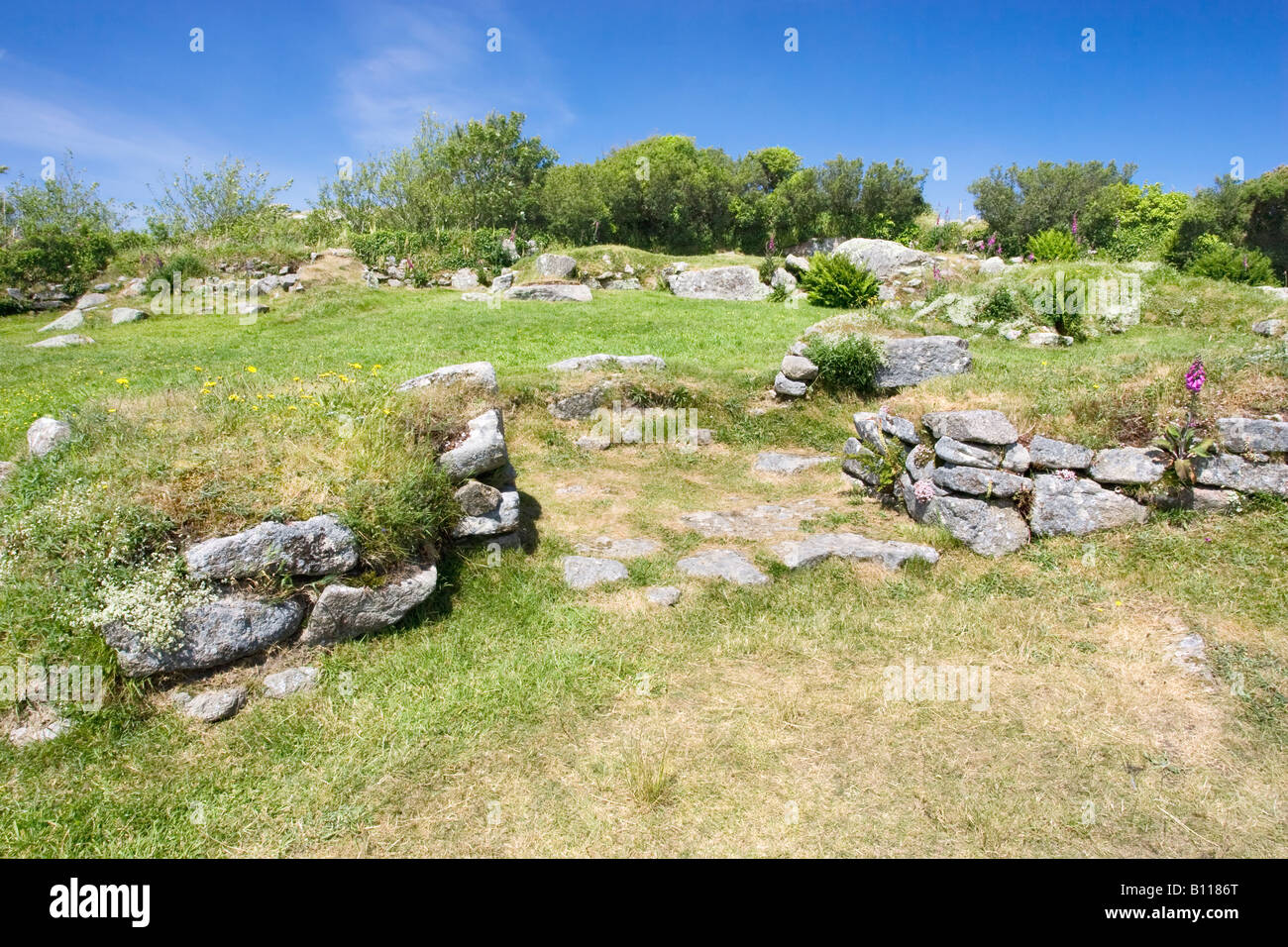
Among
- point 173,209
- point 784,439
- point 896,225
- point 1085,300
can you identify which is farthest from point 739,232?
point 784,439

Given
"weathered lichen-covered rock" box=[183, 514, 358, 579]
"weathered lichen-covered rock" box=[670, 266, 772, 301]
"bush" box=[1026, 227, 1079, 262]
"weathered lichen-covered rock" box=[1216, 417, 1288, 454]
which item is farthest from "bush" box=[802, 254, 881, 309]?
"weathered lichen-covered rock" box=[183, 514, 358, 579]

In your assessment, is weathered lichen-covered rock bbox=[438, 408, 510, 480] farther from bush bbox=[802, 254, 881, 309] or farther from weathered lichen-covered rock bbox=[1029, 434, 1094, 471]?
bush bbox=[802, 254, 881, 309]

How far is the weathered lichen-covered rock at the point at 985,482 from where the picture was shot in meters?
6.88

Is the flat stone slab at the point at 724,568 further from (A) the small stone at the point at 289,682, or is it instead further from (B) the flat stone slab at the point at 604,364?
(B) the flat stone slab at the point at 604,364

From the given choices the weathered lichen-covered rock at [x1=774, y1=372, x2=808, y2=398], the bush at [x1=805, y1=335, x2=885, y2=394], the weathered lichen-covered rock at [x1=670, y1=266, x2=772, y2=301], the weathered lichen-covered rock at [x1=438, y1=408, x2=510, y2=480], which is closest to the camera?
the weathered lichen-covered rock at [x1=438, y1=408, x2=510, y2=480]

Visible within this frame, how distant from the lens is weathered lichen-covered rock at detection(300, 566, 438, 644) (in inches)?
195

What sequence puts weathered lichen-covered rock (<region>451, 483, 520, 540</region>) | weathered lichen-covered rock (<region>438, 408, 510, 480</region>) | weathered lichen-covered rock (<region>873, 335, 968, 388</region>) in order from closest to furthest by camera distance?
weathered lichen-covered rock (<region>451, 483, 520, 540</region>) → weathered lichen-covered rock (<region>438, 408, 510, 480</region>) → weathered lichen-covered rock (<region>873, 335, 968, 388</region>)

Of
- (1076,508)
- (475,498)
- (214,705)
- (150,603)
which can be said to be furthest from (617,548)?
(1076,508)

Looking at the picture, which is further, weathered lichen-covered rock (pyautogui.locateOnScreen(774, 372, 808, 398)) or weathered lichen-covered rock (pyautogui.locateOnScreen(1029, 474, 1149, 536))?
weathered lichen-covered rock (pyautogui.locateOnScreen(774, 372, 808, 398))

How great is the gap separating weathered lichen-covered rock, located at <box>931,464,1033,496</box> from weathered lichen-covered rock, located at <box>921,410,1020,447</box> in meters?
0.34

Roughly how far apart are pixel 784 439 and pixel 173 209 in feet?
109

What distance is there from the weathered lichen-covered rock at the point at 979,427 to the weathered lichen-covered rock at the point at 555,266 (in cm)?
1686

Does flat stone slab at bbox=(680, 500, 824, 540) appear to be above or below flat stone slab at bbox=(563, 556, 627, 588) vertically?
above

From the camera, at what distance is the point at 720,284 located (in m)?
23.3
